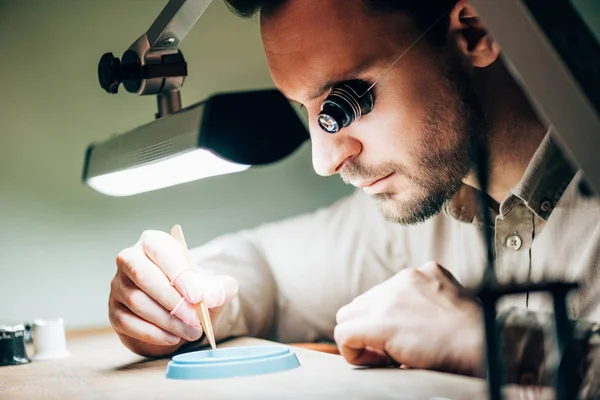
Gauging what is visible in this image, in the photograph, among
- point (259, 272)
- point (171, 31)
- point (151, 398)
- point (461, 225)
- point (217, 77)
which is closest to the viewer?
point (151, 398)

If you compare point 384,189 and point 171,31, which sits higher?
point 171,31

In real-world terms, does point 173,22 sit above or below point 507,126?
above

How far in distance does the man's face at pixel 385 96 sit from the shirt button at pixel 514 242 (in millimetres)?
171

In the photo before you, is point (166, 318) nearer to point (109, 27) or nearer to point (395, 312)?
point (395, 312)

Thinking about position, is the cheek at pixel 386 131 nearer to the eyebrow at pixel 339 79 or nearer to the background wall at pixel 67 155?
the eyebrow at pixel 339 79

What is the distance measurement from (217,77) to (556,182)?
1.28 meters

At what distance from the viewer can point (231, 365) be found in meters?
1.17

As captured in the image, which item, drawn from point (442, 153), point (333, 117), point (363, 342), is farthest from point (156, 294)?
point (442, 153)

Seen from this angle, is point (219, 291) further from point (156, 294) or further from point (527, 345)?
point (527, 345)

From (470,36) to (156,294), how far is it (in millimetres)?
814

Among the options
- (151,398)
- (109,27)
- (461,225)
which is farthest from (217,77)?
(151,398)

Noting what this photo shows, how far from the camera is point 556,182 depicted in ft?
4.42

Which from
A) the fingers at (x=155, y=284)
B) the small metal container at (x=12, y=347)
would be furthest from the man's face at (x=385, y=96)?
the small metal container at (x=12, y=347)

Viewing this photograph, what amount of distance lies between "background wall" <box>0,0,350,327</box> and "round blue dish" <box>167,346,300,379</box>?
0.99 m
